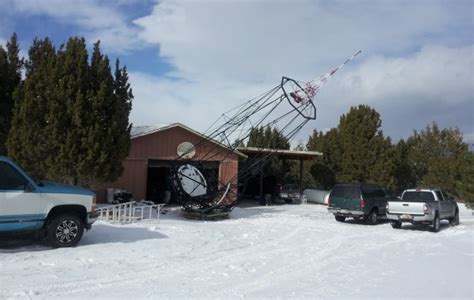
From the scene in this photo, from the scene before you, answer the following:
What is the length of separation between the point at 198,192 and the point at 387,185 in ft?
55.5

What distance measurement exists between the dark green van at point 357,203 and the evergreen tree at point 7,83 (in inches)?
524

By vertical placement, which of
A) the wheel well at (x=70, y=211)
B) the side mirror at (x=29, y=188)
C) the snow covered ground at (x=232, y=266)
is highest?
the side mirror at (x=29, y=188)

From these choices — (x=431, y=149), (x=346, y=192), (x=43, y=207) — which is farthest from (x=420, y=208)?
(x=431, y=149)

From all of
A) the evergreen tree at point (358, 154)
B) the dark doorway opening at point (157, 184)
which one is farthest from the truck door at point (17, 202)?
the evergreen tree at point (358, 154)

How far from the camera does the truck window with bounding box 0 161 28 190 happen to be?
9.88 meters

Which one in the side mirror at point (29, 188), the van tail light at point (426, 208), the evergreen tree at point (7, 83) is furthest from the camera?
the van tail light at point (426, 208)

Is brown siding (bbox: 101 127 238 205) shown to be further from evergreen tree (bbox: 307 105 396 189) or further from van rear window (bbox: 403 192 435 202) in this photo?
evergreen tree (bbox: 307 105 396 189)

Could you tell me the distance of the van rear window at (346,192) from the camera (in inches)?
799

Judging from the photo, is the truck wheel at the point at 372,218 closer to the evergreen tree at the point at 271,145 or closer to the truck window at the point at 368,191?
the truck window at the point at 368,191

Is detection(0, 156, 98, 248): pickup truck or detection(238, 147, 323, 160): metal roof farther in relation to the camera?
detection(238, 147, 323, 160): metal roof

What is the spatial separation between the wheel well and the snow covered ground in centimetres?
72

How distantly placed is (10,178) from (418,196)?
15.5 m

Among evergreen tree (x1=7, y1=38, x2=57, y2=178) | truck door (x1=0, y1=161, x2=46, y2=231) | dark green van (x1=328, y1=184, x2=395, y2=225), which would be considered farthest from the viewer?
dark green van (x1=328, y1=184, x2=395, y2=225)

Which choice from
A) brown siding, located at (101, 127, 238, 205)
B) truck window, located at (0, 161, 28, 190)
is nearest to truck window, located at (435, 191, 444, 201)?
brown siding, located at (101, 127, 238, 205)
